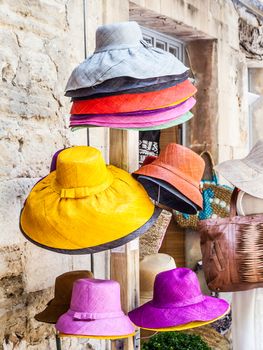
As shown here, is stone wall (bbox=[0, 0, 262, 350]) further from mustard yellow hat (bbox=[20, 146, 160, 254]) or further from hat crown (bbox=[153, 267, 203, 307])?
hat crown (bbox=[153, 267, 203, 307])

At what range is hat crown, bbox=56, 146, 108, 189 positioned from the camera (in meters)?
2.47

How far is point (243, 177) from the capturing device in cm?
295

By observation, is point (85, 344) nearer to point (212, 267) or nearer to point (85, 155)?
point (212, 267)

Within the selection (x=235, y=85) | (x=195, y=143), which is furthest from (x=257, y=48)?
(x=195, y=143)

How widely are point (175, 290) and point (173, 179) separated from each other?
47 centimetres

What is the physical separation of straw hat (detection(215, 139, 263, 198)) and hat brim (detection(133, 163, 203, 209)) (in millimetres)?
390

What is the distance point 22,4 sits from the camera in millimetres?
3283

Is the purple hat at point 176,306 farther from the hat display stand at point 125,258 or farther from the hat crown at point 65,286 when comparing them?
the hat crown at point 65,286

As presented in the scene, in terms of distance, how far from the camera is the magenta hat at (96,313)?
2.48 meters

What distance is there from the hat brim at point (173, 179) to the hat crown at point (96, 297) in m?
0.44

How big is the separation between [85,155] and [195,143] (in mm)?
3394

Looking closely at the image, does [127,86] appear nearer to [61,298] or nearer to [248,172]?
[248,172]

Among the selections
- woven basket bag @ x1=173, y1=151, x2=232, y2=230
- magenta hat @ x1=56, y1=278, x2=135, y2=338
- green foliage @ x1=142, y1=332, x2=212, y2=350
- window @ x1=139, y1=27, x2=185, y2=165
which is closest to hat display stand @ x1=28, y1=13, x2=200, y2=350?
magenta hat @ x1=56, y1=278, x2=135, y2=338

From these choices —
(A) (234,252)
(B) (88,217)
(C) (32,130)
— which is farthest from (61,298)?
(C) (32,130)
